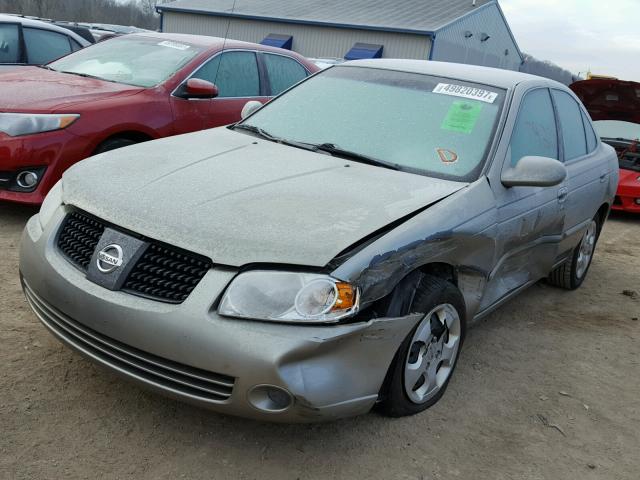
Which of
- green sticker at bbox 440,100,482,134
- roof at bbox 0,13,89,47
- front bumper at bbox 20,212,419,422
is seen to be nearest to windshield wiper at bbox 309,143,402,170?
green sticker at bbox 440,100,482,134

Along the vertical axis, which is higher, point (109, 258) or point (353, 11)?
point (109, 258)

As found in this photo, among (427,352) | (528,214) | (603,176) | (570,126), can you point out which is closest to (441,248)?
(427,352)

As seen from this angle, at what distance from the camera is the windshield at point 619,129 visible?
8.86 m

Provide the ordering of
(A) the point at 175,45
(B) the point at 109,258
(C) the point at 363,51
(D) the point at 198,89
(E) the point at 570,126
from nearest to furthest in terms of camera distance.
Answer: (B) the point at 109,258 < (E) the point at 570,126 < (D) the point at 198,89 < (A) the point at 175,45 < (C) the point at 363,51

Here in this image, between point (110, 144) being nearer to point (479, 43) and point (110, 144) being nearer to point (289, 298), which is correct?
point (289, 298)

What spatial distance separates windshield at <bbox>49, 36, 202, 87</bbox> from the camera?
219 inches

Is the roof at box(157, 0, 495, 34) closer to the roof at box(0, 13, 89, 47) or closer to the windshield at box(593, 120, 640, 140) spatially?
the windshield at box(593, 120, 640, 140)

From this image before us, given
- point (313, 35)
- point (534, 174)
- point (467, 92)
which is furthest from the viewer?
point (313, 35)

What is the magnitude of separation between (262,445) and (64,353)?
1131 millimetres

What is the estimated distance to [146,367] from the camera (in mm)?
2436

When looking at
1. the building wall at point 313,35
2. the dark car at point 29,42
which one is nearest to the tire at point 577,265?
the dark car at point 29,42

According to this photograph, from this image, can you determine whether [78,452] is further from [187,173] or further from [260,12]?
[260,12]

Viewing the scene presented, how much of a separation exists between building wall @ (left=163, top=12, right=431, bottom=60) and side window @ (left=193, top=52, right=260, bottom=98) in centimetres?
2364

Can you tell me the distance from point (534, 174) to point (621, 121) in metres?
6.58
